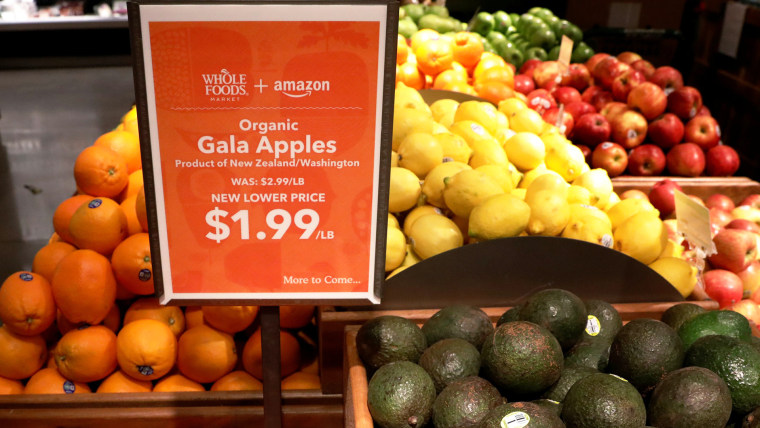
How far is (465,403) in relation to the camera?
3.51 ft

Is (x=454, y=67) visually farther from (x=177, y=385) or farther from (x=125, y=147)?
(x=177, y=385)

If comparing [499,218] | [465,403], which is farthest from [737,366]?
[499,218]

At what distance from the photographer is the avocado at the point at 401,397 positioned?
1091mm

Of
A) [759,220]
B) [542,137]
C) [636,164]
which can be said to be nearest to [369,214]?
[542,137]

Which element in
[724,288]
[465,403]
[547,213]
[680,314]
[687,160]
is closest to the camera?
[465,403]

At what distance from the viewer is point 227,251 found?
104 cm

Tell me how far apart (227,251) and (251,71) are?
0.30 m

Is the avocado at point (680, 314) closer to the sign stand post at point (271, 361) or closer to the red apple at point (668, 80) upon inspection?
the sign stand post at point (271, 361)

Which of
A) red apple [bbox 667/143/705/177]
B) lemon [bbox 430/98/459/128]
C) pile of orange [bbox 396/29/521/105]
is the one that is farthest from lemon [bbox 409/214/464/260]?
red apple [bbox 667/143/705/177]

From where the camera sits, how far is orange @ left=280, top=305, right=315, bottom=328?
1.65m

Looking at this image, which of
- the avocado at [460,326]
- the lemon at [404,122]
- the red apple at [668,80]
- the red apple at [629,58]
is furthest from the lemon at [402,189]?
the red apple at [629,58]

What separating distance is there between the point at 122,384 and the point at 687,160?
261cm

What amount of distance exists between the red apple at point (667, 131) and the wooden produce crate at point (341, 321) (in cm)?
168

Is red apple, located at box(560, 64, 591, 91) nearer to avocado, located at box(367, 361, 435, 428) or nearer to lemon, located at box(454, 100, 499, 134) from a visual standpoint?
lemon, located at box(454, 100, 499, 134)
